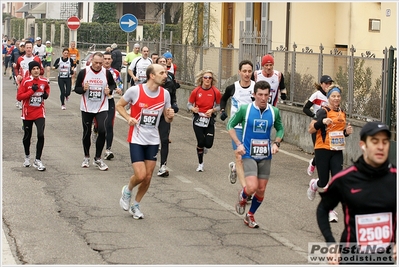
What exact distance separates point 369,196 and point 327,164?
15.8ft

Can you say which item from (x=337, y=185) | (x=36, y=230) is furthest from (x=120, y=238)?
(x=337, y=185)

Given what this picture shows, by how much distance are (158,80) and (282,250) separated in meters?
2.67

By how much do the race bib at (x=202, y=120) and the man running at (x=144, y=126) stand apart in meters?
3.49

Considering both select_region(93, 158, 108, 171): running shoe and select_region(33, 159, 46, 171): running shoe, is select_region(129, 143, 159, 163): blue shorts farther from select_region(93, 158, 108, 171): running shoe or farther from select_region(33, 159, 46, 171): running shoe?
select_region(33, 159, 46, 171): running shoe

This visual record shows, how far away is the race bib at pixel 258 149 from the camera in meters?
9.62

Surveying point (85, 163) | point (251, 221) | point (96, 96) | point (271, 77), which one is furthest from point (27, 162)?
point (251, 221)

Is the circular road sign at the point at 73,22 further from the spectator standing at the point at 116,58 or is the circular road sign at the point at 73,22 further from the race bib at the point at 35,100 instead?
the race bib at the point at 35,100

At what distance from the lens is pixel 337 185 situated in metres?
5.68

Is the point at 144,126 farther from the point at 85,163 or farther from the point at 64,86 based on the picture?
the point at 64,86

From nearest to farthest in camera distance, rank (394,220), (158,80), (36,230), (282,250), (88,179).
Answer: (394,220)
(282,250)
(36,230)
(158,80)
(88,179)

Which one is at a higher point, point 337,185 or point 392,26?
point 392,26

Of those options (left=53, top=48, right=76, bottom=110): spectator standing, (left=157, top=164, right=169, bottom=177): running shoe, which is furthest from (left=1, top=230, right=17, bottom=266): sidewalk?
(left=53, top=48, right=76, bottom=110): spectator standing

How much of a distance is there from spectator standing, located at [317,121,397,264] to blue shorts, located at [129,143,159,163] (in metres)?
4.61

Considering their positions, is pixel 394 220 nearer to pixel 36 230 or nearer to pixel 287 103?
pixel 36 230
